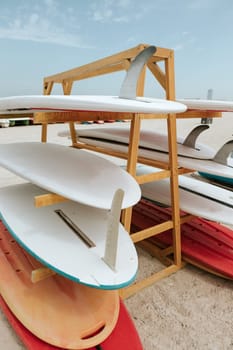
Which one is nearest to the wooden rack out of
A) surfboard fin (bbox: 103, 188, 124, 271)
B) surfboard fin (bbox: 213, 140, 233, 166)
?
surfboard fin (bbox: 213, 140, 233, 166)

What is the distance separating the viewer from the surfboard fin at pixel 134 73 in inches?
44.0

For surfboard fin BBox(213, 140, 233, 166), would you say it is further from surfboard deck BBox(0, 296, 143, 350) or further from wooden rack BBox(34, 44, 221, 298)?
surfboard deck BBox(0, 296, 143, 350)

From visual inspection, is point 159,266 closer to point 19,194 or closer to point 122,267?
point 122,267

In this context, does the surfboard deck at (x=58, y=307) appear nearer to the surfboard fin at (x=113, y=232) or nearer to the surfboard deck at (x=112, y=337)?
the surfboard deck at (x=112, y=337)

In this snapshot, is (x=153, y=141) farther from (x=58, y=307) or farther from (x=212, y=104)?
(x=58, y=307)

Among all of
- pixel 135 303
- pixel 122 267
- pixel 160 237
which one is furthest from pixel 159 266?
pixel 122 267

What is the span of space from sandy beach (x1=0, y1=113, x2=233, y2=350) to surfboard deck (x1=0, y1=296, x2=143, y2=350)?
3.0 inches

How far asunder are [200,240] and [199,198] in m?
0.28

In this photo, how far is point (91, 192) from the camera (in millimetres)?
1140

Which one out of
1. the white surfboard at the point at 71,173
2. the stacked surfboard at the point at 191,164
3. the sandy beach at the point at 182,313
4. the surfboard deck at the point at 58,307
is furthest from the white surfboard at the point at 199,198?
the surfboard deck at the point at 58,307

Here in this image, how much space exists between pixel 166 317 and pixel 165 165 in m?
0.78

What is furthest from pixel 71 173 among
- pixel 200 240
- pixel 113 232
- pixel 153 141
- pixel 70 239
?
pixel 200 240

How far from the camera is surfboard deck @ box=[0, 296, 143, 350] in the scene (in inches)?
38.8

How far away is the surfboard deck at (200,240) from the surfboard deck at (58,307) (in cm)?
62
